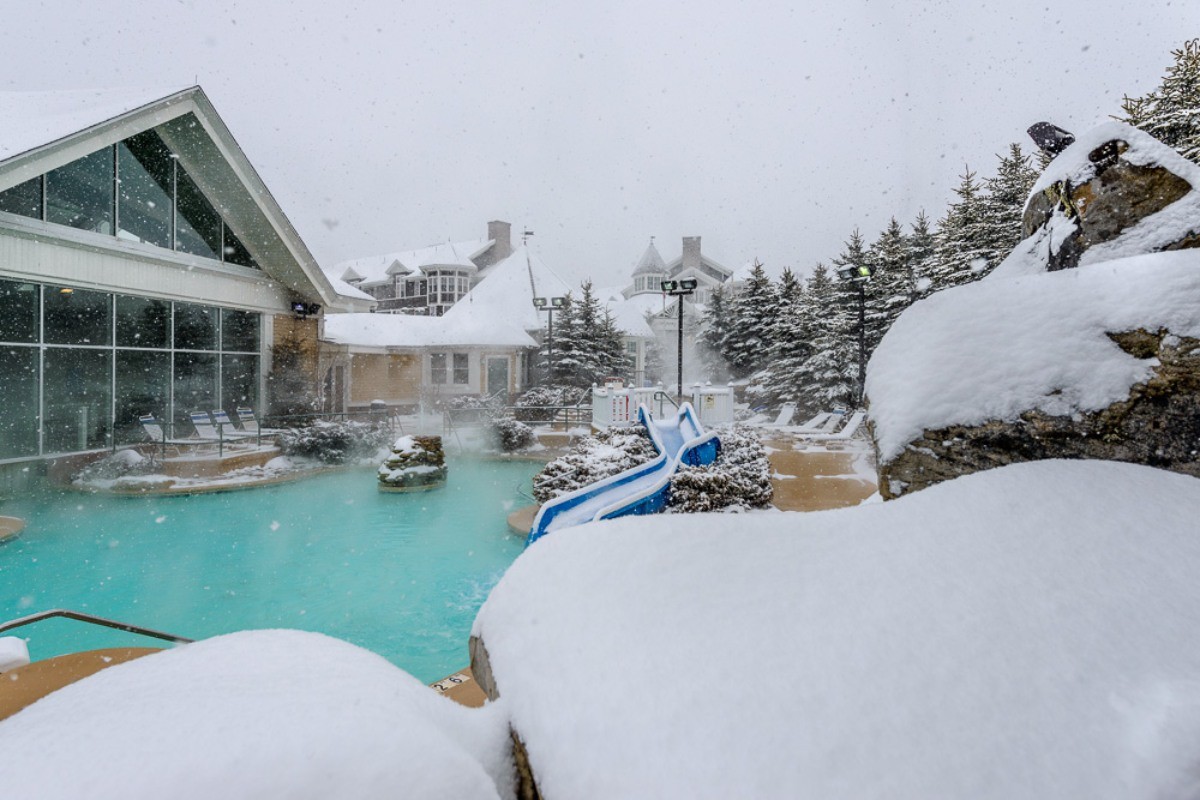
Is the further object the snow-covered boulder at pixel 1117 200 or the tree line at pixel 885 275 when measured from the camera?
the tree line at pixel 885 275

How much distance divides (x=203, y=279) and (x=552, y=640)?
1561 cm

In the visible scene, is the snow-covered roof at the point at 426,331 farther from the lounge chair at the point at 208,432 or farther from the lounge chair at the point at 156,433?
the lounge chair at the point at 156,433

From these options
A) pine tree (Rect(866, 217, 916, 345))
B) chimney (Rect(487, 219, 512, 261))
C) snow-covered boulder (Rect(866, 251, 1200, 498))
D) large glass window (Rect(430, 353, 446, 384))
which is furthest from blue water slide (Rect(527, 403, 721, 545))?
chimney (Rect(487, 219, 512, 261))

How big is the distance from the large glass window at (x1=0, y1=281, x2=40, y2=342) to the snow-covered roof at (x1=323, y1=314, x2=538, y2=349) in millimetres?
11401

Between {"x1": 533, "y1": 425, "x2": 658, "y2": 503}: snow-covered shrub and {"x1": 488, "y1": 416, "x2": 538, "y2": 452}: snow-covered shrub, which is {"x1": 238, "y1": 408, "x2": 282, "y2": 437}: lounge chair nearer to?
{"x1": 488, "y1": 416, "x2": 538, "y2": 452}: snow-covered shrub

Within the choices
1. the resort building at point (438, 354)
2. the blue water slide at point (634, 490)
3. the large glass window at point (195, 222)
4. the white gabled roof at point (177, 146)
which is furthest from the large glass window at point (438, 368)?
the blue water slide at point (634, 490)

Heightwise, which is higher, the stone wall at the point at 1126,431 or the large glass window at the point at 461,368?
the large glass window at the point at 461,368

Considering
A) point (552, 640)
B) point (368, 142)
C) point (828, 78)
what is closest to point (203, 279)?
point (552, 640)

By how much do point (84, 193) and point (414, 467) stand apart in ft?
27.3

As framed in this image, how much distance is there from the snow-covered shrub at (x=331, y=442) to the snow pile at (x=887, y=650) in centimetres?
1223

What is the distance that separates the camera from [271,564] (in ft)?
25.5

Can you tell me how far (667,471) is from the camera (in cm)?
812

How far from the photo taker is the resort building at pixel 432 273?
34094mm

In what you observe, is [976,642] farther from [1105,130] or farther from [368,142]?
[368,142]
